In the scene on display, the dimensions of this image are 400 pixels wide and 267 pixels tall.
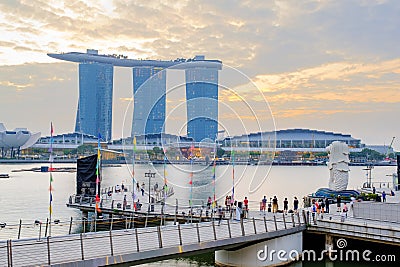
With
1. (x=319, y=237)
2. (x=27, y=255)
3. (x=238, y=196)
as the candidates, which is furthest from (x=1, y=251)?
(x=238, y=196)

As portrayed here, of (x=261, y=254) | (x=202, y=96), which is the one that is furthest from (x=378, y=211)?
(x=202, y=96)

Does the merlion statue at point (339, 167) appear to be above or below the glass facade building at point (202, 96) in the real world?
below

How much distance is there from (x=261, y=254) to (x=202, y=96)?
19.9m

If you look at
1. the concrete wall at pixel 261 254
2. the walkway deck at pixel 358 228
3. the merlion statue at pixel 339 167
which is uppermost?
the merlion statue at pixel 339 167

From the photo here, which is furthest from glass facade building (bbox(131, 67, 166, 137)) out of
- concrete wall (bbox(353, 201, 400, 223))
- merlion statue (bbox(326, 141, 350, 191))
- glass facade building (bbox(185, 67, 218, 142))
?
concrete wall (bbox(353, 201, 400, 223))

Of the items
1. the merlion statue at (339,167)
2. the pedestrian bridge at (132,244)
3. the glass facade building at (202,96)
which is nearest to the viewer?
the pedestrian bridge at (132,244)

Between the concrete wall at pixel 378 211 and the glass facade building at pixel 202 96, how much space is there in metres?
16.1

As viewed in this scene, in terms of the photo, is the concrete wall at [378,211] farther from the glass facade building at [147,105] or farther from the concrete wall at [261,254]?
the glass facade building at [147,105]

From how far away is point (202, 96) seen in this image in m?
40.1

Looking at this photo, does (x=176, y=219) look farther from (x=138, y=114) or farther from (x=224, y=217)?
(x=138, y=114)

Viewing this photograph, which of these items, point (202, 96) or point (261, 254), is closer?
point (261, 254)

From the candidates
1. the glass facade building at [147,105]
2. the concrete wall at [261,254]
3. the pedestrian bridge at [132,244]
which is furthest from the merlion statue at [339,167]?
the concrete wall at [261,254]

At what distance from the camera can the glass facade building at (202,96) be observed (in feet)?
128

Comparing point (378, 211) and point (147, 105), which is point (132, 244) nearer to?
point (378, 211)
